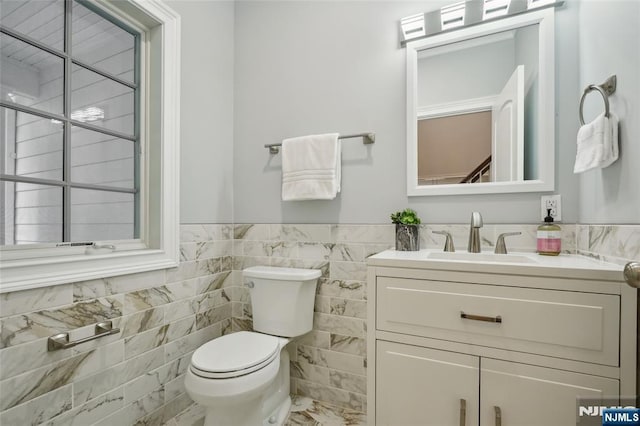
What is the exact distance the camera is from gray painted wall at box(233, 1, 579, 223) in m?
1.29

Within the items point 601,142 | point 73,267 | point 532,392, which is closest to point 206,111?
point 73,267

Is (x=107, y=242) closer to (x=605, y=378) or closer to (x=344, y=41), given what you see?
(x=344, y=41)

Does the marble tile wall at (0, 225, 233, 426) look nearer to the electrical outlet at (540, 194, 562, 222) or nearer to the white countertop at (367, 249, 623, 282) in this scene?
the white countertop at (367, 249, 623, 282)

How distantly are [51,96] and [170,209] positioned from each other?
660mm

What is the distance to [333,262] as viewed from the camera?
1.65 metres

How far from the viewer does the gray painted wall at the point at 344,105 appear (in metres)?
1.29

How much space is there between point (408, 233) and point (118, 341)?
55.4 inches

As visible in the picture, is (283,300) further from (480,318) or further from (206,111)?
(206,111)

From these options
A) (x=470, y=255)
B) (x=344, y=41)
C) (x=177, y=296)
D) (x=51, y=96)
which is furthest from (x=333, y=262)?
(x=51, y=96)

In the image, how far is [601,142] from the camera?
3.14 ft

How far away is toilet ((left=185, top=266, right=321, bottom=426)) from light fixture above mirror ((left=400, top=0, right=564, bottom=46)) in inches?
54.6

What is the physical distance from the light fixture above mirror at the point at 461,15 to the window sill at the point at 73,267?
1716 millimetres

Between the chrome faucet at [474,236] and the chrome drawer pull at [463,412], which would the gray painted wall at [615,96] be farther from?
the chrome drawer pull at [463,412]

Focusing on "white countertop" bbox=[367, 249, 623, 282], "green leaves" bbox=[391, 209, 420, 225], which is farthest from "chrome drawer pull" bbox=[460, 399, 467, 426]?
"green leaves" bbox=[391, 209, 420, 225]
